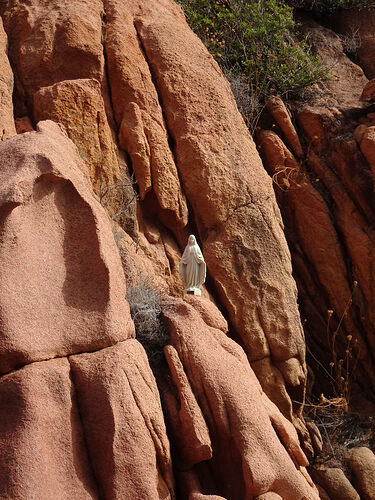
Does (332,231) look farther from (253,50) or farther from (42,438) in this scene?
(42,438)

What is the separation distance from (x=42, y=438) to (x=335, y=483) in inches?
217

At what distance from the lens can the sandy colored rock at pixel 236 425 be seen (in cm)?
560

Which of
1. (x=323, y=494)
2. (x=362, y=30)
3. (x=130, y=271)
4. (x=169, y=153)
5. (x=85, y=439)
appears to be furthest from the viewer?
(x=362, y=30)

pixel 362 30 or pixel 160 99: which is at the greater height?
pixel 362 30

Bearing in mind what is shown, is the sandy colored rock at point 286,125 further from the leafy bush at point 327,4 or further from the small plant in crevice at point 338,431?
the small plant in crevice at point 338,431

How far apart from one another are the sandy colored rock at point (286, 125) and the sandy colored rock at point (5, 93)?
16.5 feet

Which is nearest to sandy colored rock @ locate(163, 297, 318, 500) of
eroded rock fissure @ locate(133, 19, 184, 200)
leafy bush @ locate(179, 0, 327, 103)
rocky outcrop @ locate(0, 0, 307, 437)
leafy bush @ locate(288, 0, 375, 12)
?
rocky outcrop @ locate(0, 0, 307, 437)

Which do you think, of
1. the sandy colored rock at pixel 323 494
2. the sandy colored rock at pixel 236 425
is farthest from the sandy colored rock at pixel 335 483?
the sandy colored rock at pixel 236 425

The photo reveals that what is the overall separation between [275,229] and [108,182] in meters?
2.48

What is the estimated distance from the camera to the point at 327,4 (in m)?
15.1

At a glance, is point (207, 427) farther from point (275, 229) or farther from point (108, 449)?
point (275, 229)

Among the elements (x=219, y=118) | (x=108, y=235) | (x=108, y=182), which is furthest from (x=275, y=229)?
(x=108, y=235)

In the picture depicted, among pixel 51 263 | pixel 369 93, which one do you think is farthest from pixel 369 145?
pixel 51 263

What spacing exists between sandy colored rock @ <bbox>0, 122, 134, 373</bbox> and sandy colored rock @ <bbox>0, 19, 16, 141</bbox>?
1827 mm
